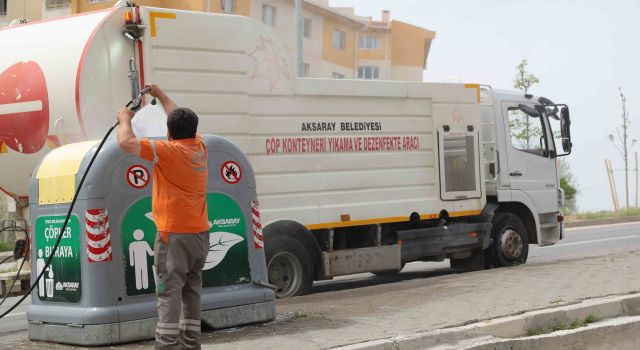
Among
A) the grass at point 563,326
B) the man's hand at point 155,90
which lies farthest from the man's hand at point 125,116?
the grass at point 563,326

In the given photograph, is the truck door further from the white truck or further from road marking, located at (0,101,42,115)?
road marking, located at (0,101,42,115)

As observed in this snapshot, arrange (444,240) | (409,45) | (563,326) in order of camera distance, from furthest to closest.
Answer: (409,45) < (444,240) < (563,326)

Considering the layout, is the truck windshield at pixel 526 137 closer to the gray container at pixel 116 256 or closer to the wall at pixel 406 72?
the gray container at pixel 116 256

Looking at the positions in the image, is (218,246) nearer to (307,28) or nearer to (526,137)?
(526,137)

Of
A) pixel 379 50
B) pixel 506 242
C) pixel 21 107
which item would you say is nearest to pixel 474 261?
pixel 506 242

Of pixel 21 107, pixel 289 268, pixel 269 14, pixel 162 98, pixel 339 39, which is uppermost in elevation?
pixel 339 39

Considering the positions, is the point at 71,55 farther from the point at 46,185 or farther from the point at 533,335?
the point at 533,335

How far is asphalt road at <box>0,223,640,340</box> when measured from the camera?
10.8 meters

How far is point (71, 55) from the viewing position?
955cm

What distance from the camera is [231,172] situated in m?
8.12

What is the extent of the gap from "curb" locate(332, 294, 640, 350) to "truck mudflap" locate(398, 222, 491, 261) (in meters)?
4.14

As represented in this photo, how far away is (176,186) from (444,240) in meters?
7.42

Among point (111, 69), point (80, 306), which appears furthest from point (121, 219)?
point (111, 69)

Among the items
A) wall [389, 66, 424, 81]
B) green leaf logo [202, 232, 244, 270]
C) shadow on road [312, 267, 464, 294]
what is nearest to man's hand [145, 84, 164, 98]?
green leaf logo [202, 232, 244, 270]
